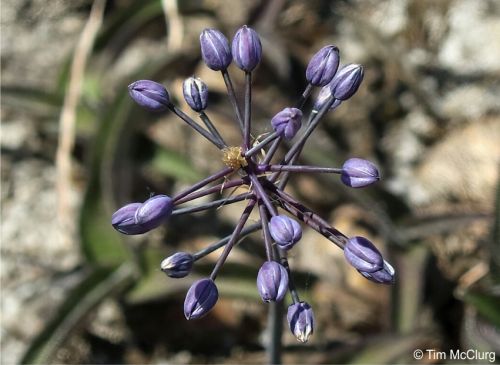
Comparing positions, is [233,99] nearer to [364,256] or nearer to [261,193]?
[261,193]

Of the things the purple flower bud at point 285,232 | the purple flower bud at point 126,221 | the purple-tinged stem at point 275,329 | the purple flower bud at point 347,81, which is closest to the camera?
the purple flower bud at point 285,232

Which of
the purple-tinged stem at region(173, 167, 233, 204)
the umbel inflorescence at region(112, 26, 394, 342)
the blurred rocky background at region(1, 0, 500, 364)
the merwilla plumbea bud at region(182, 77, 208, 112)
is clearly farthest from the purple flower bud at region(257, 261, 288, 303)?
the blurred rocky background at region(1, 0, 500, 364)

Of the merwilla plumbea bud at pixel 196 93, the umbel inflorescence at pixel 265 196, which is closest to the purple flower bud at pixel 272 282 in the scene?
the umbel inflorescence at pixel 265 196

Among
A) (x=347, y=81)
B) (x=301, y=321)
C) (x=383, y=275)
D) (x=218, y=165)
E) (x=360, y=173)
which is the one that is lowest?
(x=301, y=321)

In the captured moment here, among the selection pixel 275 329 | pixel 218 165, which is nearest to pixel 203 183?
pixel 275 329

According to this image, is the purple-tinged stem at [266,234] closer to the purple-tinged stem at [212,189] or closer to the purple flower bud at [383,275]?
the purple-tinged stem at [212,189]

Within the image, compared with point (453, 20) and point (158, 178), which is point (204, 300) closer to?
point (158, 178)

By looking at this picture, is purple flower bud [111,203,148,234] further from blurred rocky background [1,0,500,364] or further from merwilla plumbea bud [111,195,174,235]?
blurred rocky background [1,0,500,364]

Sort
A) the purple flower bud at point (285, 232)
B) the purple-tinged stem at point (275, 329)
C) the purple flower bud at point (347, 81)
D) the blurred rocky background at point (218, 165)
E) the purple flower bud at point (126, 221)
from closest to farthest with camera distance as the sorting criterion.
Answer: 1. the purple flower bud at point (285, 232)
2. the purple flower bud at point (126, 221)
3. the purple flower bud at point (347, 81)
4. the purple-tinged stem at point (275, 329)
5. the blurred rocky background at point (218, 165)
